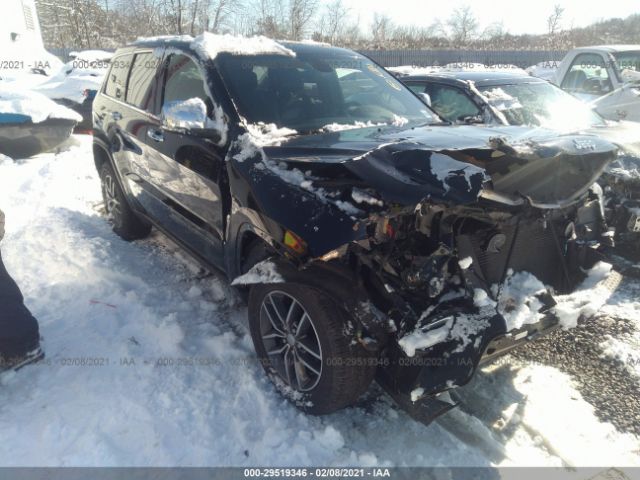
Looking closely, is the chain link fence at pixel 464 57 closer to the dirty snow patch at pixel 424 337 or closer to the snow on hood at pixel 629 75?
the snow on hood at pixel 629 75

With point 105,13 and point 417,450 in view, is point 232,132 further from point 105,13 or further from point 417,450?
point 105,13

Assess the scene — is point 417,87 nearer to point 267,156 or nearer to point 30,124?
point 267,156

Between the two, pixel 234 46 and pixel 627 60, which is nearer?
pixel 234 46

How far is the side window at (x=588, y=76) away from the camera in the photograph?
25.3ft

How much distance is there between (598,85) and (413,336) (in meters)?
7.54

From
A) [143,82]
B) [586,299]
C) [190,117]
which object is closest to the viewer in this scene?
[586,299]

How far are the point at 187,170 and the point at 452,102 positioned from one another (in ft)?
12.4

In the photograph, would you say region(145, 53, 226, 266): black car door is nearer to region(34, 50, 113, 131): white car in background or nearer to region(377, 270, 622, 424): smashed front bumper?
region(377, 270, 622, 424): smashed front bumper

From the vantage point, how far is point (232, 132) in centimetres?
292

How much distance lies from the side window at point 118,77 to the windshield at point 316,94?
1787 mm

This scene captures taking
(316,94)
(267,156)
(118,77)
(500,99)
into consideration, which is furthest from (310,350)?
(500,99)

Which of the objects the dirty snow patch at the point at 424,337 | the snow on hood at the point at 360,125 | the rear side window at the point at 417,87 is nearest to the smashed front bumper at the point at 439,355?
the dirty snow patch at the point at 424,337

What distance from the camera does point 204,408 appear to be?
8.84 feet

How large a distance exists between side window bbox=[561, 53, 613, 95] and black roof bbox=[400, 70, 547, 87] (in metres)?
2.21
